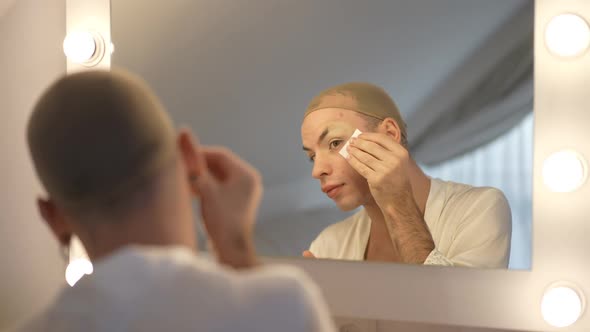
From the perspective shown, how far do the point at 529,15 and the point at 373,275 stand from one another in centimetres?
57

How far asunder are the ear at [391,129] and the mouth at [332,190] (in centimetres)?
14

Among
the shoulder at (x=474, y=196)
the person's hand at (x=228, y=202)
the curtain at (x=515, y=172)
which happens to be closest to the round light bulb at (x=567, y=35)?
the curtain at (x=515, y=172)

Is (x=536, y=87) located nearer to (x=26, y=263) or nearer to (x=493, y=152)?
(x=493, y=152)

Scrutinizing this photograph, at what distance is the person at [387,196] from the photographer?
142 cm

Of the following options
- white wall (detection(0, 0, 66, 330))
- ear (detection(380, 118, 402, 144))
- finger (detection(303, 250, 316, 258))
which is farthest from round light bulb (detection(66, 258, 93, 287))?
ear (detection(380, 118, 402, 144))

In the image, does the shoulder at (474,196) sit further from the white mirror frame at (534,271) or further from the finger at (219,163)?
the finger at (219,163)

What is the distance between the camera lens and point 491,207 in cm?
140

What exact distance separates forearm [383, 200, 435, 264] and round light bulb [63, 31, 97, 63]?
73 centimetres

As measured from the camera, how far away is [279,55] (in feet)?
5.10

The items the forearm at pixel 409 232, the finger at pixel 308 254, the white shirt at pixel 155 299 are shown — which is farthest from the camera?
the finger at pixel 308 254

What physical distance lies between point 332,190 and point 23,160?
0.77 metres

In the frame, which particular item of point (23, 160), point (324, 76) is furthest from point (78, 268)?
point (324, 76)

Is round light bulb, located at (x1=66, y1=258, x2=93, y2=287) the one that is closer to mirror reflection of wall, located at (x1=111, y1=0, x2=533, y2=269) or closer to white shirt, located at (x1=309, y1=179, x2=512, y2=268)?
mirror reflection of wall, located at (x1=111, y1=0, x2=533, y2=269)

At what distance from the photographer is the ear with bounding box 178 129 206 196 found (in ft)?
2.33
